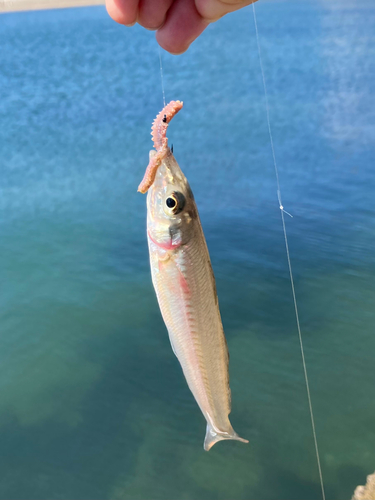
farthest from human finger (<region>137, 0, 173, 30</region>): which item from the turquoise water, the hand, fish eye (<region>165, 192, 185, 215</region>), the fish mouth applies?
the turquoise water

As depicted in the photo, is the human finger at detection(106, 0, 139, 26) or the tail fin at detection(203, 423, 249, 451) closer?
the human finger at detection(106, 0, 139, 26)

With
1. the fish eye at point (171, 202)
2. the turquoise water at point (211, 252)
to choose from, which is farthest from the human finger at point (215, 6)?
the turquoise water at point (211, 252)

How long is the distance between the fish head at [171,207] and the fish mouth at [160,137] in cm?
1

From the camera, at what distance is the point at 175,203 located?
0.98 meters

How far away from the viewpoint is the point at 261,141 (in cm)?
525

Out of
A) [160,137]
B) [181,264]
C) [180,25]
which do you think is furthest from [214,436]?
[180,25]

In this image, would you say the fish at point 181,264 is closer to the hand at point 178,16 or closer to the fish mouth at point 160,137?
the fish mouth at point 160,137

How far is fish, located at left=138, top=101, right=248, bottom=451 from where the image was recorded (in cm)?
99

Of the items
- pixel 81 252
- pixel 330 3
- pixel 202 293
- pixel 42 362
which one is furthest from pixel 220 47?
pixel 202 293

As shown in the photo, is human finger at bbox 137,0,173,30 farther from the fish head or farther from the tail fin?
the tail fin

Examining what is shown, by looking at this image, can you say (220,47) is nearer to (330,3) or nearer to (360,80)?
(360,80)

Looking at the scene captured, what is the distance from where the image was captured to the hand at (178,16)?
3.13ft

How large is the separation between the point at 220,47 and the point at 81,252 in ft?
13.2

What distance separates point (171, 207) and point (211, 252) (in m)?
3.43
